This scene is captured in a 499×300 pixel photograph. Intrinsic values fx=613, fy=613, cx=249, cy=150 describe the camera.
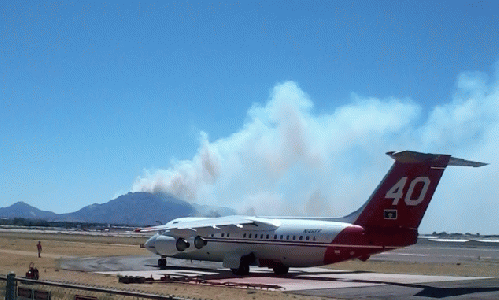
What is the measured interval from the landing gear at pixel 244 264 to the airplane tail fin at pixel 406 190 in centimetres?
803

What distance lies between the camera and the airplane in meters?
29.0

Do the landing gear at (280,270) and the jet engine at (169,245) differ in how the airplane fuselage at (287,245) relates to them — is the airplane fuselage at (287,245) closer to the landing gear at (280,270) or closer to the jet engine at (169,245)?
the jet engine at (169,245)

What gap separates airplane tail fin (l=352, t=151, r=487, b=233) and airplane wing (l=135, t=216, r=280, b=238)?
273 inches

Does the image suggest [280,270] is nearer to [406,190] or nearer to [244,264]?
[244,264]

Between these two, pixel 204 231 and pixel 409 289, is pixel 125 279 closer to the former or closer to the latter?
pixel 204 231

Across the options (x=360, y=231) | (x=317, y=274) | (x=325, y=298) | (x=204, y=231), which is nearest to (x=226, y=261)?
(x=204, y=231)

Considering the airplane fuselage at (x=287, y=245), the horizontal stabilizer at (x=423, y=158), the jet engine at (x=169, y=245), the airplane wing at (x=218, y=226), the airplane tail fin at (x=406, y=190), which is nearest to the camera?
the horizontal stabilizer at (x=423, y=158)

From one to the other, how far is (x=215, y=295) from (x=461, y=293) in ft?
31.6

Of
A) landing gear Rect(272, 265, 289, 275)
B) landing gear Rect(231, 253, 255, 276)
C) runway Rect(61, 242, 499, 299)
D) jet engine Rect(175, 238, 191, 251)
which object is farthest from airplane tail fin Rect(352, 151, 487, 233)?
jet engine Rect(175, 238, 191, 251)

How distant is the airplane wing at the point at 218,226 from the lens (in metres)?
34.2

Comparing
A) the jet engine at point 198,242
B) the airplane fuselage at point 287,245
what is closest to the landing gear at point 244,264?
the airplane fuselage at point 287,245

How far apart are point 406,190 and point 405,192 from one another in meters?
0.11

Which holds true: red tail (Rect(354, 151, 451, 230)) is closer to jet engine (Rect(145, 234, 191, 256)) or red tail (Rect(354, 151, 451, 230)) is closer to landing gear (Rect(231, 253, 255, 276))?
landing gear (Rect(231, 253, 255, 276))

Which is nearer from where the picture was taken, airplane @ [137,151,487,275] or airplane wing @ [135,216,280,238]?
airplane @ [137,151,487,275]
